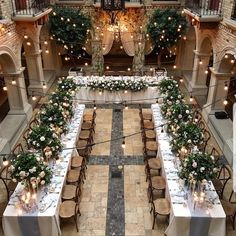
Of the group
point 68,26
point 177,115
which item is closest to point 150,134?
point 177,115

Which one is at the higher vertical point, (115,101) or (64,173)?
(64,173)

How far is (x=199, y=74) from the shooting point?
15.5m

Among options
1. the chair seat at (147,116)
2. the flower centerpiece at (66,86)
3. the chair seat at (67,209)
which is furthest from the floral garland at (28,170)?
the chair seat at (147,116)

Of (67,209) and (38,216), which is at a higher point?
(38,216)

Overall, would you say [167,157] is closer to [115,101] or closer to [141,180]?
[141,180]

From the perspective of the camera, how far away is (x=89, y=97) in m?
14.9

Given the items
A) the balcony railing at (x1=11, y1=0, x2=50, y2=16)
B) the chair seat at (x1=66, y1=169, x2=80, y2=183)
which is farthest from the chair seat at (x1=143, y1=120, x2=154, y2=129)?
the balcony railing at (x1=11, y1=0, x2=50, y2=16)

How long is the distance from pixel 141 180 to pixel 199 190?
265cm

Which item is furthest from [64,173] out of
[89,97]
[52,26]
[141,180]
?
[52,26]

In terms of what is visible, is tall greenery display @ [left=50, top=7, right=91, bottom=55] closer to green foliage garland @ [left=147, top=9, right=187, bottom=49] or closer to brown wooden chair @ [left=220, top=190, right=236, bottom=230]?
→ green foliage garland @ [left=147, top=9, right=187, bottom=49]

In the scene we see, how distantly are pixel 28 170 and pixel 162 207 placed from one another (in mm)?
3404

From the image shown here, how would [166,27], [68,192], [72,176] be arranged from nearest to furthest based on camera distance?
[68,192] → [72,176] → [166,27]

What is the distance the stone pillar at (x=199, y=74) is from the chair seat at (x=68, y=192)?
9.15m

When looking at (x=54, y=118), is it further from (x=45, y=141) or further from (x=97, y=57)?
(x=97, y=57)
